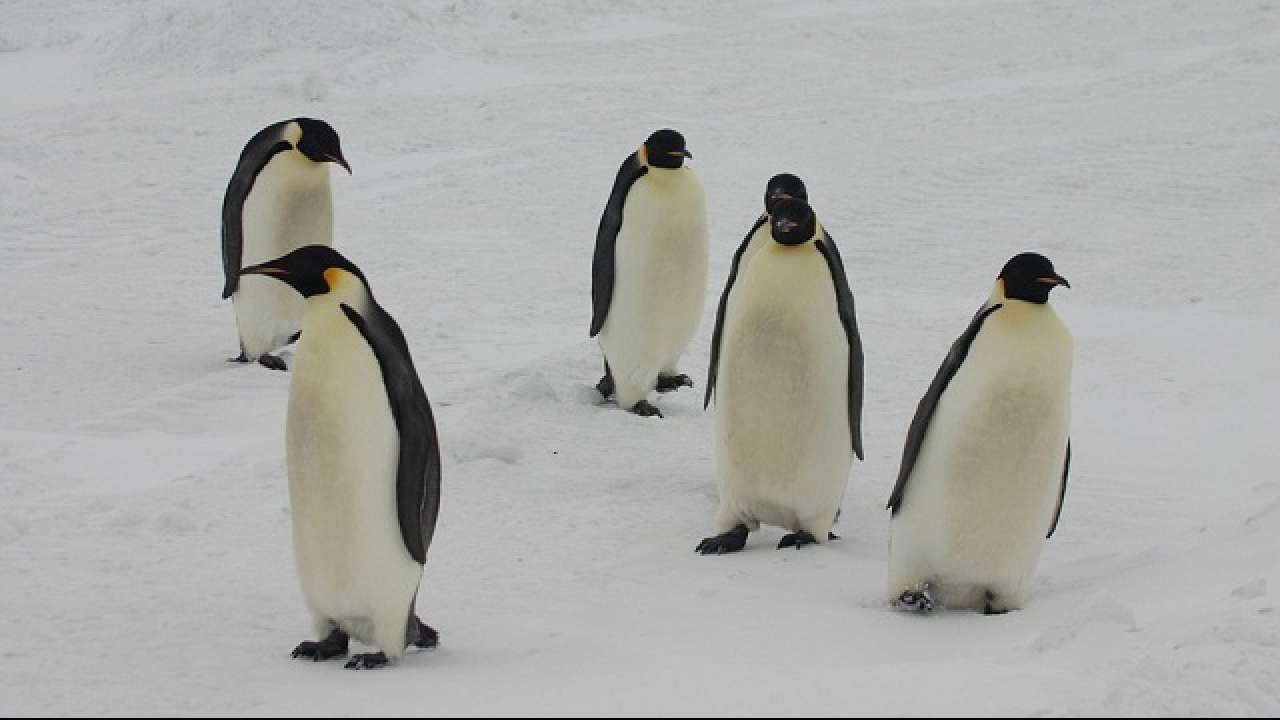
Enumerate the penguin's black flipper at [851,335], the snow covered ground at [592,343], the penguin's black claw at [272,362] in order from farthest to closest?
the penguin's black claw at [272,362] → the penguin's black flipper at [851,335] → the snow covered ground at [592,343]

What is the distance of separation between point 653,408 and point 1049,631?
3.16 metres

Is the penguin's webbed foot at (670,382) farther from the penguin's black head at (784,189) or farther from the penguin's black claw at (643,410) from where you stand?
the penguin's black head at (784,189)

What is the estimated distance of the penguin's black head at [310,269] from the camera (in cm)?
402

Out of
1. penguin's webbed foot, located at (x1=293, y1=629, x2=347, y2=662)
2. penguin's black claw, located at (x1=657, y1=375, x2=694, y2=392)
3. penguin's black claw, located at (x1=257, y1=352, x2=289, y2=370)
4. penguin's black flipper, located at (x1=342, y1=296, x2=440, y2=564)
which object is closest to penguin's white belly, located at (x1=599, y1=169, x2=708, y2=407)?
penguin's black claw, located at (x1=657, y1=375, x2=694, y2=392)

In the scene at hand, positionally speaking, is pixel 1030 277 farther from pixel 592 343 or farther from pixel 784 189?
pixel 592 343

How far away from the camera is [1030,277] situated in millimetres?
4508

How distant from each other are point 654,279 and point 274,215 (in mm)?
1836

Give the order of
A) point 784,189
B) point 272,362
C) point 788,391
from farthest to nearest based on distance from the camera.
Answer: point 272,362 < point 784,189 < point 788,391

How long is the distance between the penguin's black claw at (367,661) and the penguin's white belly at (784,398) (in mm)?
1592

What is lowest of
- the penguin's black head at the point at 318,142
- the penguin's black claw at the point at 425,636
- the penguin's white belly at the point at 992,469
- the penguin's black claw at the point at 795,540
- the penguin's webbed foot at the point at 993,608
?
the penguin's black claw at the point at 795,540

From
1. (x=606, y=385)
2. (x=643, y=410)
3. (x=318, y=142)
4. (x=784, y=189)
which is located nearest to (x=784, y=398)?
(x=784, y=189)

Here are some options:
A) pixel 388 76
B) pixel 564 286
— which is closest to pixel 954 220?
pixel 564 286

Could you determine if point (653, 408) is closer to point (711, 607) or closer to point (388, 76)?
point (711, 607)

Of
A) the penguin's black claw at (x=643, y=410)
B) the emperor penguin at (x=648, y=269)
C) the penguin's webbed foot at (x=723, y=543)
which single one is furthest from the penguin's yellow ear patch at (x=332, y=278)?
the penguin's black claw at (x=643, y=410)
